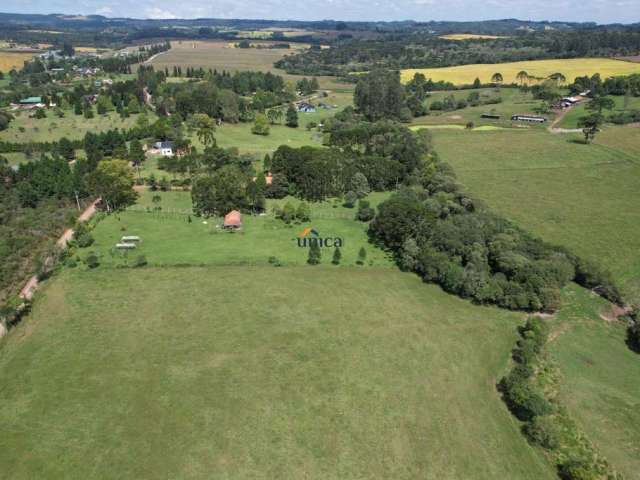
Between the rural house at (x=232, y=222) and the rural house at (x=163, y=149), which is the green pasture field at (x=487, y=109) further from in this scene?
the rural house at (x=232, y=222)

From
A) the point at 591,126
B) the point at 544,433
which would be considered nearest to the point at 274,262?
the point at 544,433

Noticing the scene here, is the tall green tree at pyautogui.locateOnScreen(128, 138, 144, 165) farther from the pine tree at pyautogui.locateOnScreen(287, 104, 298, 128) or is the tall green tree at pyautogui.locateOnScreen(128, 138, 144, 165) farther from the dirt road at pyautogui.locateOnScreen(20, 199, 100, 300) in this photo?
the pine tree at pyautogui.locateOnScreen(287, 104, 298, 128)

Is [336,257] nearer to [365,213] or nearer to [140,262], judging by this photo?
[365,213]

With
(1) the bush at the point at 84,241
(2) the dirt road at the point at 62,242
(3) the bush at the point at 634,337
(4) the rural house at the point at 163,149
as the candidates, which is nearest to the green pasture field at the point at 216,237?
(1) the bush at the point at 84,241

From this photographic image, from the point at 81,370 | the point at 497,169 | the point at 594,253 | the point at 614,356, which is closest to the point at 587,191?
the point at 497,169

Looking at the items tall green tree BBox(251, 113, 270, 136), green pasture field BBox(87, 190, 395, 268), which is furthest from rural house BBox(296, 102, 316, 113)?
green pasture field BBox(87, 190, 395, 268)
